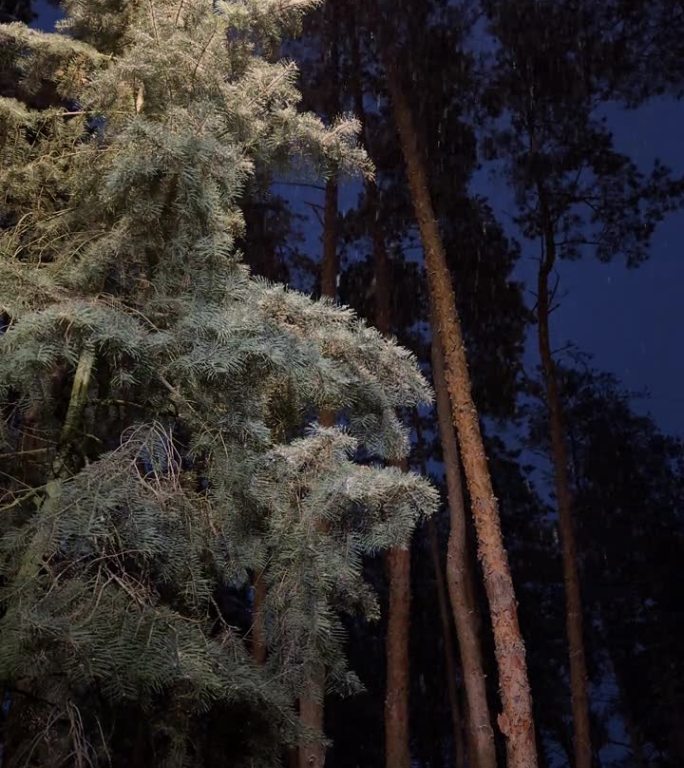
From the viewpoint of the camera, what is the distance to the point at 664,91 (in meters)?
11.0

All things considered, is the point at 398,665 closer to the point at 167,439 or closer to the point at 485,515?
the point at 485,515

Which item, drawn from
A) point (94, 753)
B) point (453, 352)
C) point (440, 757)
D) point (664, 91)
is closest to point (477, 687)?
point (453, 352)

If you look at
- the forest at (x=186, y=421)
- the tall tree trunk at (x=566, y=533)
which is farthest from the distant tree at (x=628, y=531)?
the forest at (x=186, y=421)

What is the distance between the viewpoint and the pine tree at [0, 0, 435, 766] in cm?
275

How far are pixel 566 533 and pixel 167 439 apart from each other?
966 centimetres

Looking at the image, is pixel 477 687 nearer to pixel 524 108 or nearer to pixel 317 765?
pixel 317 765

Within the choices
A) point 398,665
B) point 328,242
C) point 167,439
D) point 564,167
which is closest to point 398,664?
point 398,665

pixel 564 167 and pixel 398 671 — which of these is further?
pixel 564 167

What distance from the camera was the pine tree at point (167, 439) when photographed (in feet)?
9.02

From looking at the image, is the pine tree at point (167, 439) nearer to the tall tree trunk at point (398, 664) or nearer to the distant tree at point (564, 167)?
the tall tree trunk at point (398, 664)

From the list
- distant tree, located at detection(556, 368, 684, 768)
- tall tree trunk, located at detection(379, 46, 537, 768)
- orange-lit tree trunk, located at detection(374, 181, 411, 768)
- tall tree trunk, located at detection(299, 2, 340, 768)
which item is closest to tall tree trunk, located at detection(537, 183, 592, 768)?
orange-lit tree trunk, located at detection(374, 181, 411, 768)

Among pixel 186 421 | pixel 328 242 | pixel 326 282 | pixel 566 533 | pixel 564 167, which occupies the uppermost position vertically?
pixel 564 167

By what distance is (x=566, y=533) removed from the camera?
11898mm

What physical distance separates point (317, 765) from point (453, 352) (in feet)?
13.8
